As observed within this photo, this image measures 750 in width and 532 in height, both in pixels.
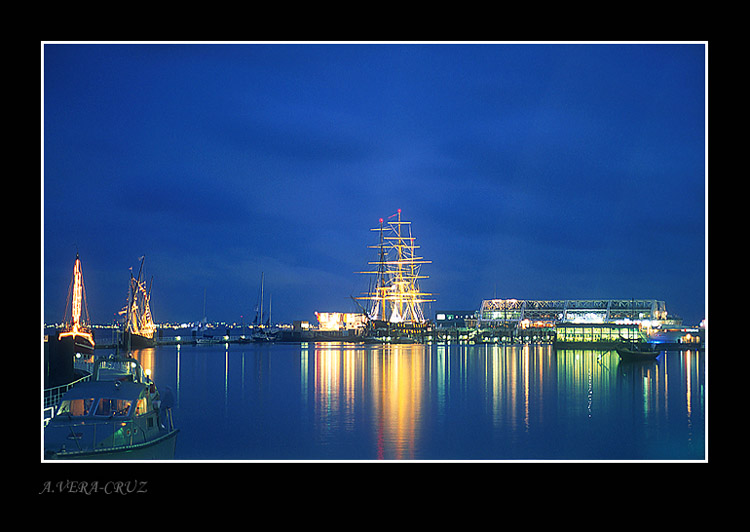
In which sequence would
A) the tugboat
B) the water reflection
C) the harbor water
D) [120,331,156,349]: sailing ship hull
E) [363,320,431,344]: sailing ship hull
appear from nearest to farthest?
the tugboat, the harbor water, the water reflection, [120,331,156,349]: sailing ship hull, [363,320,431,344]: sailing ship hull

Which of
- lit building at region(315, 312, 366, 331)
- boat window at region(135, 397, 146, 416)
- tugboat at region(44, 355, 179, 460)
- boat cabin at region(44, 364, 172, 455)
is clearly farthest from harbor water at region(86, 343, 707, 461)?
lit building at region(315, 312, 366, 331)

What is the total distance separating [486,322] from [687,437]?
310 ft

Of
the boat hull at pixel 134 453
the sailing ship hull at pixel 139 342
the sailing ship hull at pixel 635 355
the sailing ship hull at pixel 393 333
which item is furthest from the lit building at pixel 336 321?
the boat hull at pixel 134 453

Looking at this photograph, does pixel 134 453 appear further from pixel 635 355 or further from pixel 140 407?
pixel 635 355

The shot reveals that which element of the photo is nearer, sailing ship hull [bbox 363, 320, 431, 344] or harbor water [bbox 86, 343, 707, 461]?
harbor water [bbox 86, 343, 707, 461]

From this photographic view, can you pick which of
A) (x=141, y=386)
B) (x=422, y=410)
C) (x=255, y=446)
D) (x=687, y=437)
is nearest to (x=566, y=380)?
(x=422, y=410)

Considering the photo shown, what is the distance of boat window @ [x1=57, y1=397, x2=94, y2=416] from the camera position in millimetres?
10391

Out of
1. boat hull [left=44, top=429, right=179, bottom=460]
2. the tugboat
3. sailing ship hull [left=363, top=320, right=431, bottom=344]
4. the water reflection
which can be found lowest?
sailing ship hull [left=363, top=320, right=431, bottom=344]

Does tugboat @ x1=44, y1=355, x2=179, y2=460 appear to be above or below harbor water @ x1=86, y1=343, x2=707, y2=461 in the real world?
above

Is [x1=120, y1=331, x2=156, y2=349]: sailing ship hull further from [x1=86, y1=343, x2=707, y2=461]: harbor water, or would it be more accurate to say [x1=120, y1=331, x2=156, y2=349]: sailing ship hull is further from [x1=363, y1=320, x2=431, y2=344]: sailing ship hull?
[x1=86, y1=343, x2=707, y2=461]: harbor water

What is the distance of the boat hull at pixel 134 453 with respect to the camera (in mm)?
9531

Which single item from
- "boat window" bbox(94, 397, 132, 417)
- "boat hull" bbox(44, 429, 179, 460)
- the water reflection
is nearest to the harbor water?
the water reflection

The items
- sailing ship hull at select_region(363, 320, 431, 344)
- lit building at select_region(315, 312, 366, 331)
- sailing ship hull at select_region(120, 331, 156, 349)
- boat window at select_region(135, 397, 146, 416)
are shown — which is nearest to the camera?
boat window at select_region(135, 397, 146, 416)

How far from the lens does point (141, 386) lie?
35.9ft
